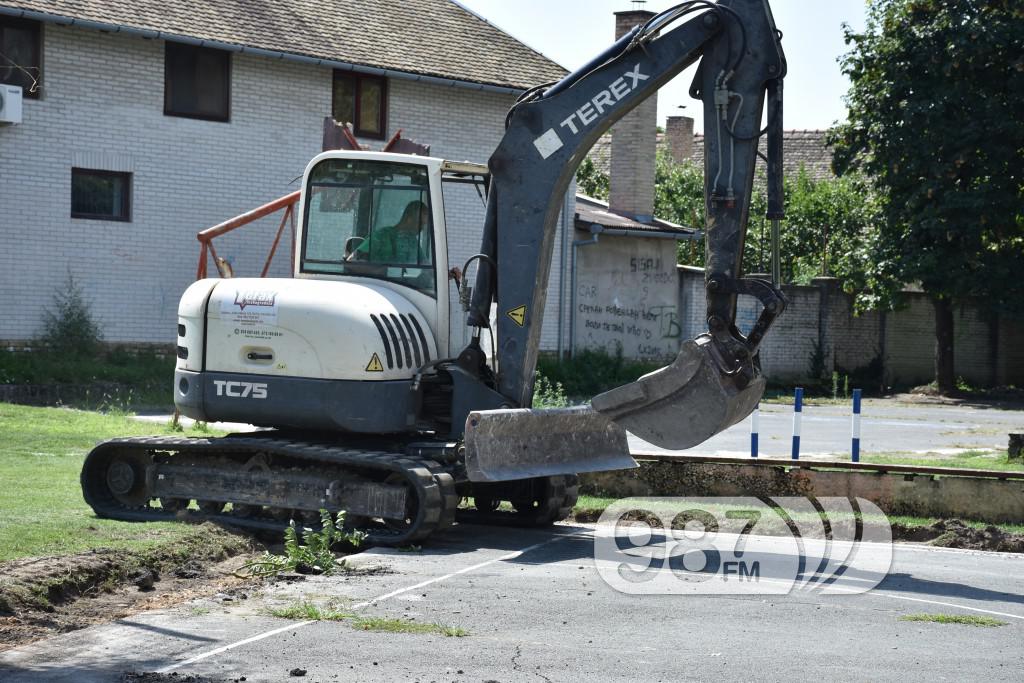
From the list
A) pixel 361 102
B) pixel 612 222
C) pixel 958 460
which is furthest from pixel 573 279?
pixel 958 460

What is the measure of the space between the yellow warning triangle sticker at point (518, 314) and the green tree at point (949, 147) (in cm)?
2174

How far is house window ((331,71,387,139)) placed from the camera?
26781 mm

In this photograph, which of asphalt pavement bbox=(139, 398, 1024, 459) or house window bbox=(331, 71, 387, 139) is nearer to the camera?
asphalt pavement bbox=(139, 398, 1024, 459)

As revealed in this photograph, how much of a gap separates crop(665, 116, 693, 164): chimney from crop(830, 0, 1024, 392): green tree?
23398 millimetres

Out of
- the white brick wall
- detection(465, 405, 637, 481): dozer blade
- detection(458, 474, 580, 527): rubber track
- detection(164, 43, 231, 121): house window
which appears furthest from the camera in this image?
detection(164, 43, 231, 121): house window

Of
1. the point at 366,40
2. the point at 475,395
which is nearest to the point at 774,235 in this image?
the point at 475,395

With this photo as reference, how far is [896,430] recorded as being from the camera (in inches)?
897

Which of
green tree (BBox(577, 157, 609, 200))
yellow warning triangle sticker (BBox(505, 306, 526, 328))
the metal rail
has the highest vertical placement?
green tree (BBox(577, 157, 609, 200))

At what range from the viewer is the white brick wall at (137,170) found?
899 inches

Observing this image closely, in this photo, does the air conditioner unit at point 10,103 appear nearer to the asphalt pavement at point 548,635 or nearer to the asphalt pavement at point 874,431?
the asphalt pavement at point 874,431

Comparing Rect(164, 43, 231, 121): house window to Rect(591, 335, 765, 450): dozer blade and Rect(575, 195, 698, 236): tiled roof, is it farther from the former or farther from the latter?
Rect(591, 335, 765, 450): dozer blade

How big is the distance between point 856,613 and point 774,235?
122 inches

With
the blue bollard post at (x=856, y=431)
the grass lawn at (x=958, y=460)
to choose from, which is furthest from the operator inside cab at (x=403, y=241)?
the grass lawn at (x=958, y=460)

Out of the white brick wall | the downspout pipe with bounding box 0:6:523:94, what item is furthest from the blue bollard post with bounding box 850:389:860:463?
the downspout pipe with bounding box 0:6:523:94
